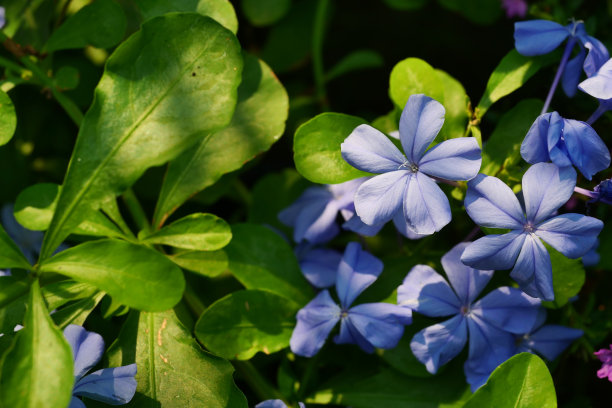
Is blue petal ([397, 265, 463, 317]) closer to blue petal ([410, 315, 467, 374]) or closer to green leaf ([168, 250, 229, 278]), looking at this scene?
blue petal ([410, 315, 467, 374])

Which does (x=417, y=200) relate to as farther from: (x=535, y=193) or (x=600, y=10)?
(x=600, y=10)

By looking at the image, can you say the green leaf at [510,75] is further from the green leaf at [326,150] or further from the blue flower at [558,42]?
the green leaf at [326,150]

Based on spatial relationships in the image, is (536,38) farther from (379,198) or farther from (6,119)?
(6,119)

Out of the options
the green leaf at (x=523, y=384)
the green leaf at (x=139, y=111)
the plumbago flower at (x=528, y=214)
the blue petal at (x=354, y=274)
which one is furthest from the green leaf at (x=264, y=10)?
the green leaf at (x=523, y=384)

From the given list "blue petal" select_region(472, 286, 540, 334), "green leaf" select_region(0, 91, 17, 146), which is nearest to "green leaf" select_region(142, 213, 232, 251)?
"green leaf" select_region(0, 91, 17, 146)

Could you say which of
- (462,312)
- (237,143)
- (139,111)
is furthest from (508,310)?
(139,111)

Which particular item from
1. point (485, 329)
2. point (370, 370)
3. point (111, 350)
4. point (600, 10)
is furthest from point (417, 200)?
point (600, 10)
